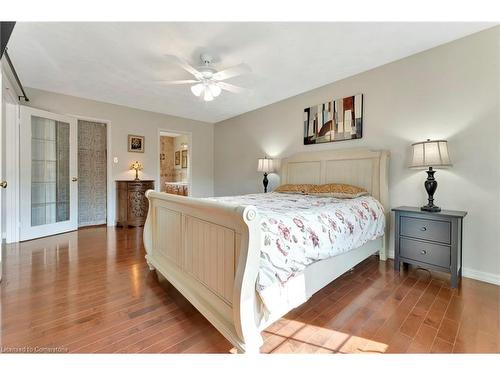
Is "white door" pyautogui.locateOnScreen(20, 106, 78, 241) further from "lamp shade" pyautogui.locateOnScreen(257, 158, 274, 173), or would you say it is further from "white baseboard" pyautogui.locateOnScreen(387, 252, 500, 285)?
"white baseboard" pyautogui.locateOnScreen(387, 252, 500, 285)

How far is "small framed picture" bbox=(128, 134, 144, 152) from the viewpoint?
4.79m

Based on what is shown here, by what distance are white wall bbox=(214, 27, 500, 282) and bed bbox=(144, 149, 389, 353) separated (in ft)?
1.63

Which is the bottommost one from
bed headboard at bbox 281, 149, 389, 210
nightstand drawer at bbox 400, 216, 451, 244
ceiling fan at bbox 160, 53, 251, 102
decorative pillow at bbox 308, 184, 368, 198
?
nightstand drawer at bbox 400, 216, 451, 244

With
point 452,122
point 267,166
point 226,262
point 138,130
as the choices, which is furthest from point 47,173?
point 452,122

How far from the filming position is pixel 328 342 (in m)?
1.40

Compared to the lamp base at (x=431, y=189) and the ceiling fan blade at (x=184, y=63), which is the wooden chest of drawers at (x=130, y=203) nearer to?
the ceiling fan blade at (x=184, y=63)

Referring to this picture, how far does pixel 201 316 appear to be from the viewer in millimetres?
1646

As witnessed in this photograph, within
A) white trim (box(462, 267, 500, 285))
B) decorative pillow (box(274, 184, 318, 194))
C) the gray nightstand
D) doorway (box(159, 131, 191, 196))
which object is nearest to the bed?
the gray nightstand

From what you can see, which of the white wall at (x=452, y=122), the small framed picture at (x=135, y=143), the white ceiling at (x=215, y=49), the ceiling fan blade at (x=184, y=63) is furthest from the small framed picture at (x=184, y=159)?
the white wall at (x=452, y=122)

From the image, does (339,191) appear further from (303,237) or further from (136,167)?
(136,167)

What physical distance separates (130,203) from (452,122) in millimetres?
4984
